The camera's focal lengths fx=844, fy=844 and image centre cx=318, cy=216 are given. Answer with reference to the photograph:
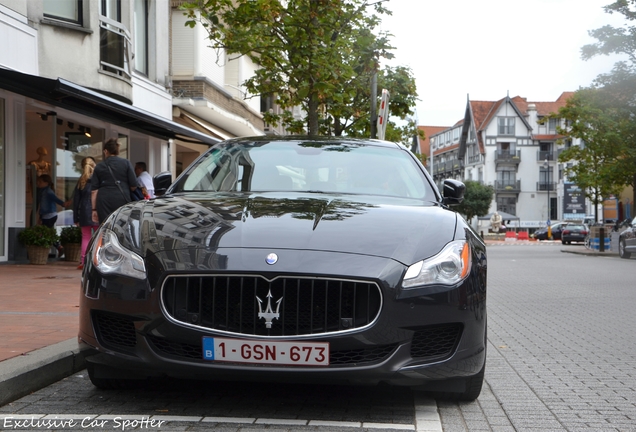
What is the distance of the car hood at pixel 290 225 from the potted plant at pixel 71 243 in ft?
Answer: 37.6

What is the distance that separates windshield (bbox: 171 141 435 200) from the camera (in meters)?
5.34

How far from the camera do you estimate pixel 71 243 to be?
51.6 feet

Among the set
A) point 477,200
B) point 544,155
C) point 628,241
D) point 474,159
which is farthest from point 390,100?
point 474,159

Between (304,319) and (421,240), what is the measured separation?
0.74m

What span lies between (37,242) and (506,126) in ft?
288

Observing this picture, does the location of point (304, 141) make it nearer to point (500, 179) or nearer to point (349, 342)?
point (349, 342)

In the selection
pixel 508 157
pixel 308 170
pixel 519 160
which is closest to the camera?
pixel 308 170

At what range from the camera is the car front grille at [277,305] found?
3836mm

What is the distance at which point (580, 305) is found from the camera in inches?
426

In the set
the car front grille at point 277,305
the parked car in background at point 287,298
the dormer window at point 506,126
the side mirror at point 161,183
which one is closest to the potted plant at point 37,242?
the side mirror at point 161,183

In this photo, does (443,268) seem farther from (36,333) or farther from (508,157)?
(508,157)

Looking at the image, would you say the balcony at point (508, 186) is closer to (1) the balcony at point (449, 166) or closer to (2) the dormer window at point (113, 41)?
(1) the balcony at point (449, 166)

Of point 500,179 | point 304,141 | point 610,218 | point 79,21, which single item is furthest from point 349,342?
point 500,179

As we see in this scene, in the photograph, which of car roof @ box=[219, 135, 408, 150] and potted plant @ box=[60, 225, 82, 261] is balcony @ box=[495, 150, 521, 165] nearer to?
potted plant @ box=[60, 225, 82, 261]
